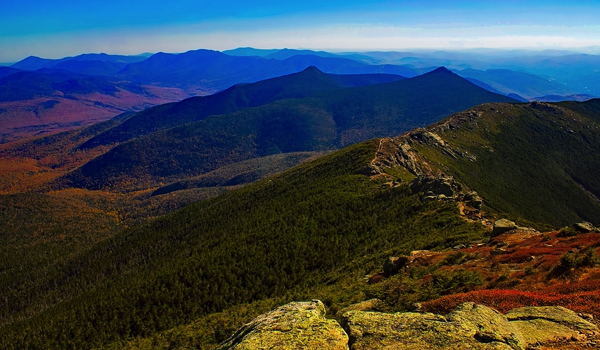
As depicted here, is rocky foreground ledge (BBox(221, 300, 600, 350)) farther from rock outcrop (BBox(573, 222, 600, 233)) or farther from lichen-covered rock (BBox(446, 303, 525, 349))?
rock outcrop (BBox(573, 222, 600, 233))

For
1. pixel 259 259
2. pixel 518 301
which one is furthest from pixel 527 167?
pixel 518 301

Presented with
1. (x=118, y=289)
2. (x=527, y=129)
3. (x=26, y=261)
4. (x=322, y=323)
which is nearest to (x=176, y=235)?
(x=118, y=289)

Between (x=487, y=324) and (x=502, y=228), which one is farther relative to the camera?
(x=502, y=228)

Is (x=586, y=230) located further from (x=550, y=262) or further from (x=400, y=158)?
(x=400, y=158)

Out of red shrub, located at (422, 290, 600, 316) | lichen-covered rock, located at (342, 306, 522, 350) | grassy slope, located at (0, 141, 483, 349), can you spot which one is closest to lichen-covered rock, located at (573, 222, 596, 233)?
grassy slope, located at (0, 141, 483, 349)

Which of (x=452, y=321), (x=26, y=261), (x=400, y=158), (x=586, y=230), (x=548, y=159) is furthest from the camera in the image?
(x=548, y=159)

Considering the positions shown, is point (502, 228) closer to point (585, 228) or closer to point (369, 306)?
point (585, 228)
